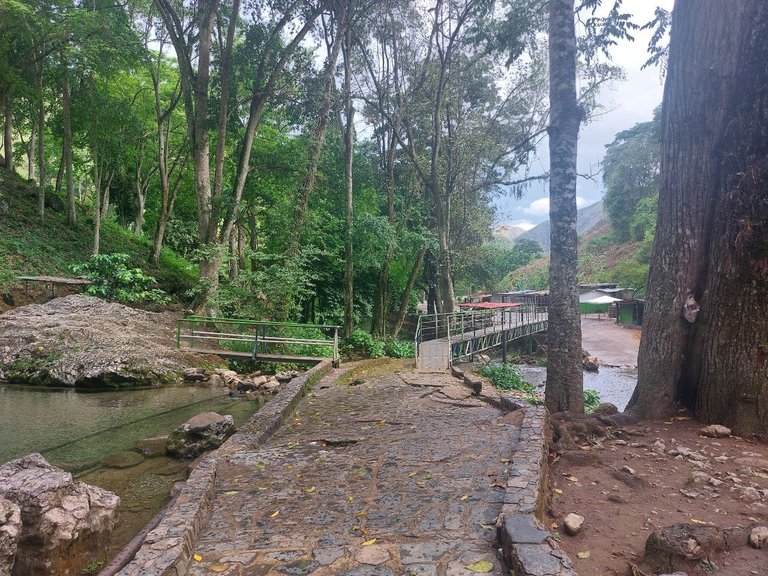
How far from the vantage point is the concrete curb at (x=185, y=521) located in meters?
2.74

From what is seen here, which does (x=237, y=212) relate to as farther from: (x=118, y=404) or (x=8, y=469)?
(x=8, y=469)

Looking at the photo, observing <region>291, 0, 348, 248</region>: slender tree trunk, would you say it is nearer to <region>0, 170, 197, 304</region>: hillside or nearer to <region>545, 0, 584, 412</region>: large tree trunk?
<region>0, 170, 197, 304</region>: hillside

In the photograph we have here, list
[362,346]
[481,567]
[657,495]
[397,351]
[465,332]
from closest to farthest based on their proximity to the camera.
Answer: [481,567] → [657,495] → [362,346] → [397,351] → [465,332]

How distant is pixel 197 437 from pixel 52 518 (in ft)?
10.2

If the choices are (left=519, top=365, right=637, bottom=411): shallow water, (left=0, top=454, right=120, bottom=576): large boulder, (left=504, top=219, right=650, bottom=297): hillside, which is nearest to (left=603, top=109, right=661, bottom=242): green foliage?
(left=504, top=219, right=650, bottom=297): hillside

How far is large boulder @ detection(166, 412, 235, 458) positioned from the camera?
6.21 meters

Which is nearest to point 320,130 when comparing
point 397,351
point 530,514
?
point 397,351

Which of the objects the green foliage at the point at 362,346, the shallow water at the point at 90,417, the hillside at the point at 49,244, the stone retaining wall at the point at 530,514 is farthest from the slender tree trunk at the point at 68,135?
the stone retaining wall at the point at 530,514

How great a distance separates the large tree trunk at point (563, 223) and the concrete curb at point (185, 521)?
389cm

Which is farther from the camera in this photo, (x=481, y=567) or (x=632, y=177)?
(x=632, y=177)

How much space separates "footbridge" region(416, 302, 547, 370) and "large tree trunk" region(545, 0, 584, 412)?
647 cm

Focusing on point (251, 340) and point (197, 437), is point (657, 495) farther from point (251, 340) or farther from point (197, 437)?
point (251, 340)

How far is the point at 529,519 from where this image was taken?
3051mm

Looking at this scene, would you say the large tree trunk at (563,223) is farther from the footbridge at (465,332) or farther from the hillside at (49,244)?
the hillside at (49,244)
